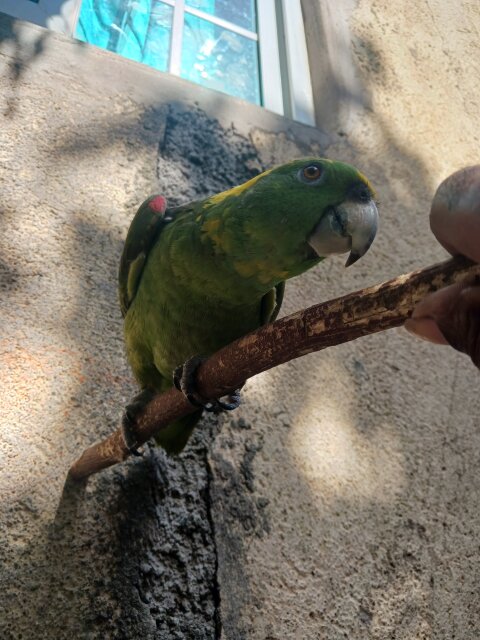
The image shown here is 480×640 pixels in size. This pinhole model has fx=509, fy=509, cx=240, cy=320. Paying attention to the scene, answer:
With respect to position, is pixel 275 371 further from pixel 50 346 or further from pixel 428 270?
pixel 428 270

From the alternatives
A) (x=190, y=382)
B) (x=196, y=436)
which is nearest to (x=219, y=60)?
(x=196, y=436)

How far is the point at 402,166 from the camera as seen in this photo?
272 cm

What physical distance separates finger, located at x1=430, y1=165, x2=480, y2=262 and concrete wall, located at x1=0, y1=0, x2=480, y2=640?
1.25 metres

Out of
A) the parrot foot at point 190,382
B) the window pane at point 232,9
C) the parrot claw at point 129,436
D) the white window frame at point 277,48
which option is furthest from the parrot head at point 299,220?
the window pane at point 232,9

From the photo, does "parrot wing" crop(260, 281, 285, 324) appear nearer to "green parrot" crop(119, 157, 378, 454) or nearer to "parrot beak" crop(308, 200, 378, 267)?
"green parrot" crop(119, 157, 378, 454)

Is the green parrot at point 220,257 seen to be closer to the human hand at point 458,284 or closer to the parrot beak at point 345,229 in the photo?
the parrot beak at point 345,229

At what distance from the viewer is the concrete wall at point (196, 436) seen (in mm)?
1395

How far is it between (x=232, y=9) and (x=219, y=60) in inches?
18.1

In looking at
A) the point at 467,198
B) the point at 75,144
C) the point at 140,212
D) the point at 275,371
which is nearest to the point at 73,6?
the point at 75,144

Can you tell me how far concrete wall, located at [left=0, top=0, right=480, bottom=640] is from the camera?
139 cm

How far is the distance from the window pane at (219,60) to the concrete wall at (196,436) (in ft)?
0.89

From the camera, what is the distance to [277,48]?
2.94 meters

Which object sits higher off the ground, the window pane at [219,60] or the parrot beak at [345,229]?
the parrot beak at [345,229]

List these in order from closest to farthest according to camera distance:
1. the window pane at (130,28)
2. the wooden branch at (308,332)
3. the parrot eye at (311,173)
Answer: the wooden branch at (308,332) → the parrot eye at (311,173) → the window pane at (130,28)
